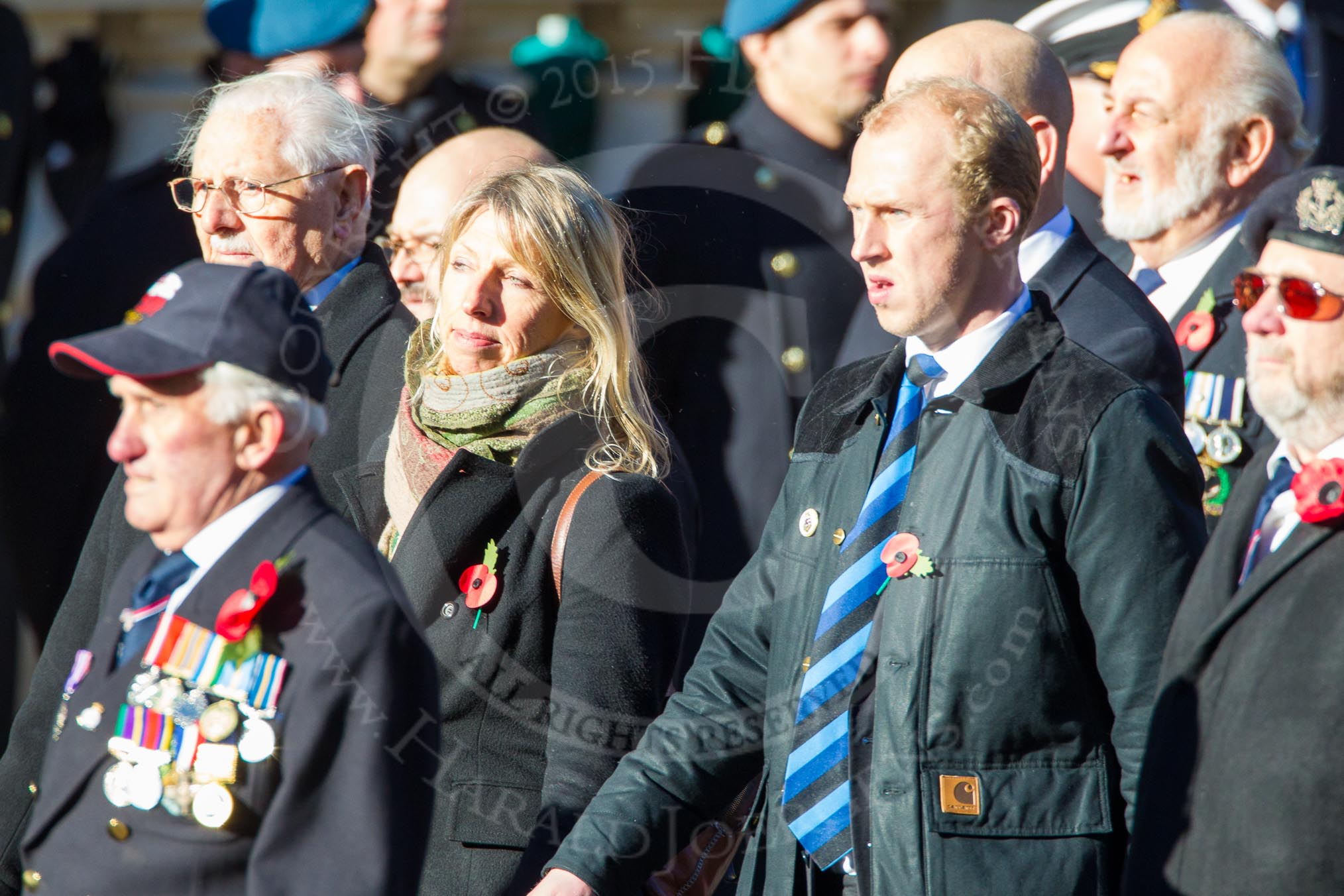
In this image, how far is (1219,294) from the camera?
4.06 meters

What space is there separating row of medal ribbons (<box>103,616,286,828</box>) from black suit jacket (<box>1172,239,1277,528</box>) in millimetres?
2335

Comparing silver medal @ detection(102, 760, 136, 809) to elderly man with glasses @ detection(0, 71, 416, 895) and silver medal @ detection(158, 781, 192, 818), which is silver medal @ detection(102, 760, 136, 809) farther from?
elderly man with glasses @ detection(0, 71, 416, 895)

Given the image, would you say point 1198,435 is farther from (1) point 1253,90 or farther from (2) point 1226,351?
(1) point 1253,90

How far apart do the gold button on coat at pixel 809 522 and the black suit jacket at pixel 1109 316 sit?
1.84 ft

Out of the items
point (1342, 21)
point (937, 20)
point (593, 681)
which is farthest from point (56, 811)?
point (1342, 21)

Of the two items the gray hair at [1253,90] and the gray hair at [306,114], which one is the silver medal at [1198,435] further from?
the gray hair at [306,114]

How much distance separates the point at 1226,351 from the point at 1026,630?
1599mm

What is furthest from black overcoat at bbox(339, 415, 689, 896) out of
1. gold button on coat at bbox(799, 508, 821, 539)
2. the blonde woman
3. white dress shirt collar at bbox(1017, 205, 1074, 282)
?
white dress shirt collar at bbox(1017, 205, 1074, 282)

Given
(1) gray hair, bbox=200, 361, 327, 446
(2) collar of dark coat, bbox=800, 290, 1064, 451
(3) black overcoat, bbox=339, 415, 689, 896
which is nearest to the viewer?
(1) gray hair, bbox=200, 361, 327, 446

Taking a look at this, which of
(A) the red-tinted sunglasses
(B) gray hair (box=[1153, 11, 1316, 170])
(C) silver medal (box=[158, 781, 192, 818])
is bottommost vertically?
(C) silver medal (box=[158, 781, 192, 818])

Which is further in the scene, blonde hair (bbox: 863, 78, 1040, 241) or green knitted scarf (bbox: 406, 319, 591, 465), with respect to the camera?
green knitted scarf (bbox: 406, 319, 591, 465)

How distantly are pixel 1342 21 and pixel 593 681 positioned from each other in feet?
10.9

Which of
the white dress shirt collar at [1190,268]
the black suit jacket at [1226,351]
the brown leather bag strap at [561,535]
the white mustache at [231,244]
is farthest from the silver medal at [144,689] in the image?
the white dress shirt collar at [1190,268]

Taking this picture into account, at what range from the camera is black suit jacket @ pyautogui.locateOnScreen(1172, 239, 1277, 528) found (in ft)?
12.7
